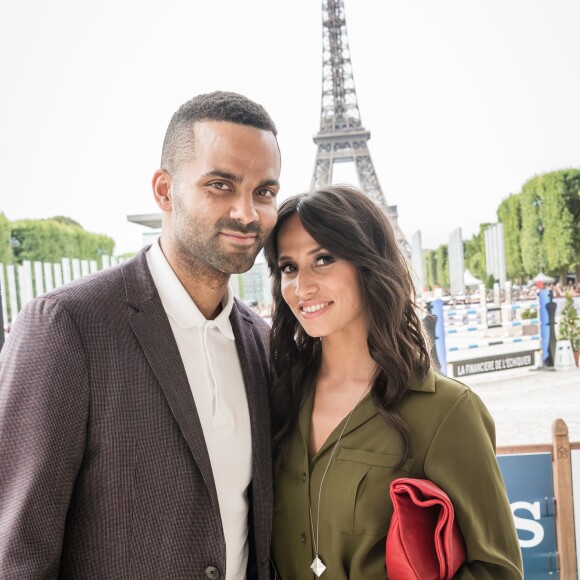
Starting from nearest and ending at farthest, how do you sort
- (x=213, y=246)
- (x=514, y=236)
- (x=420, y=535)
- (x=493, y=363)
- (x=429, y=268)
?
(x=420, y=535)
(x=213, y=246)
(x=493, y=363)
(x=514, y=236)
(x=429, y=268)

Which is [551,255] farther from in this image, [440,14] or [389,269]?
[389,269]

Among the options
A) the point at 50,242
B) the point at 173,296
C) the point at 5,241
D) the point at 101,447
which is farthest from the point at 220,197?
the point at 50,242

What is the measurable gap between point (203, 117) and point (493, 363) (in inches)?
346

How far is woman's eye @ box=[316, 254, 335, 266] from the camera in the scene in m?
1.68

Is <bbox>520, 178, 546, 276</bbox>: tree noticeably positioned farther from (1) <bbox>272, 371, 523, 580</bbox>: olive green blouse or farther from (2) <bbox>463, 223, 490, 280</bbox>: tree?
(1) <bbox>272, 371, 523, 580</bbox>: olive green blouse

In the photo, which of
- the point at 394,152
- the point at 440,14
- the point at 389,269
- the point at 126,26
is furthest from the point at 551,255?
the point at 389,269

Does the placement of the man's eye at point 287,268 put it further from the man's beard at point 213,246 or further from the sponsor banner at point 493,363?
the sponsor banner at point 493,363

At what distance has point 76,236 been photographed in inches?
547

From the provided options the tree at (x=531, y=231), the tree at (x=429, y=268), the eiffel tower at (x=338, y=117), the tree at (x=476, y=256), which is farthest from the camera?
the tree at (x=429, y=268)

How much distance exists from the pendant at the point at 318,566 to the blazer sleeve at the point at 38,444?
62 centimetres

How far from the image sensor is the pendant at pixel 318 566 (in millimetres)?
1448

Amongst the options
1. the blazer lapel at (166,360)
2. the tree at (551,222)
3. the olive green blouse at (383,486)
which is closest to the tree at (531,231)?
the tree at (551,222)

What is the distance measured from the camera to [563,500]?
8.89 ft

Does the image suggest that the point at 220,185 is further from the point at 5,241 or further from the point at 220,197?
the point at 5,241
